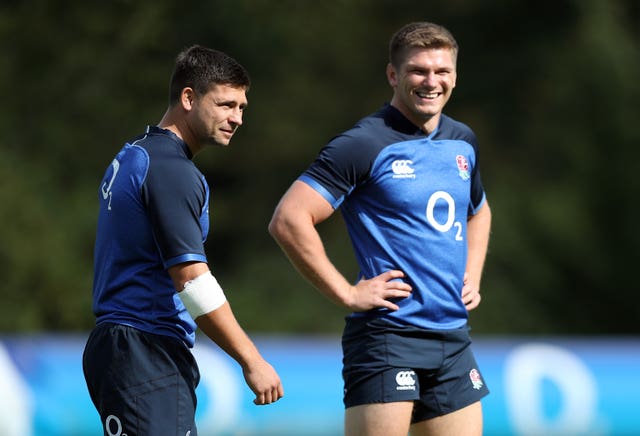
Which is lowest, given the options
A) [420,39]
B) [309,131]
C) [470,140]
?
[470,140]

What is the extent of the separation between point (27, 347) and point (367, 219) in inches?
189

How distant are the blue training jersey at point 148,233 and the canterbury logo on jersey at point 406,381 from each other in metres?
1.03

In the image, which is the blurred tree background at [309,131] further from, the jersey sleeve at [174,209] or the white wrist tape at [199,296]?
the white wrist tape at [199,296]

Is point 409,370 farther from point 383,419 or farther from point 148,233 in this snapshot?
point 148,233

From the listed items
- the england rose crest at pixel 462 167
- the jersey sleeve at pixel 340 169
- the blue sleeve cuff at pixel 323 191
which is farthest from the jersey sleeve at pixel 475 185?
the blue sleeve cuff at pixel 323 191

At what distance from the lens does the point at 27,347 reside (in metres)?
9.11

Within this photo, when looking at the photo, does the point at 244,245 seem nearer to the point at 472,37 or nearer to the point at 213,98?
the point at 472,37

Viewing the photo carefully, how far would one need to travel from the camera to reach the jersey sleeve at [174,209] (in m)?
4.14

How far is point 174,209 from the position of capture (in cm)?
414

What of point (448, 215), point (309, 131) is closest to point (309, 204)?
point (448, 215)

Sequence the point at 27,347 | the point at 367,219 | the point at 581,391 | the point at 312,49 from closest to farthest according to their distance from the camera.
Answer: the point at 367,219
the point at 27,347
the point at 581,391
the point at 312,49

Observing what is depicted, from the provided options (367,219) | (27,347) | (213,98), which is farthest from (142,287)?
(27,347)

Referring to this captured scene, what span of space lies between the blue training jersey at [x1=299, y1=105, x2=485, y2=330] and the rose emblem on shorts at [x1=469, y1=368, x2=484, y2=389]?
22 cm

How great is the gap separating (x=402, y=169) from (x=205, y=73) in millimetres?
1085
